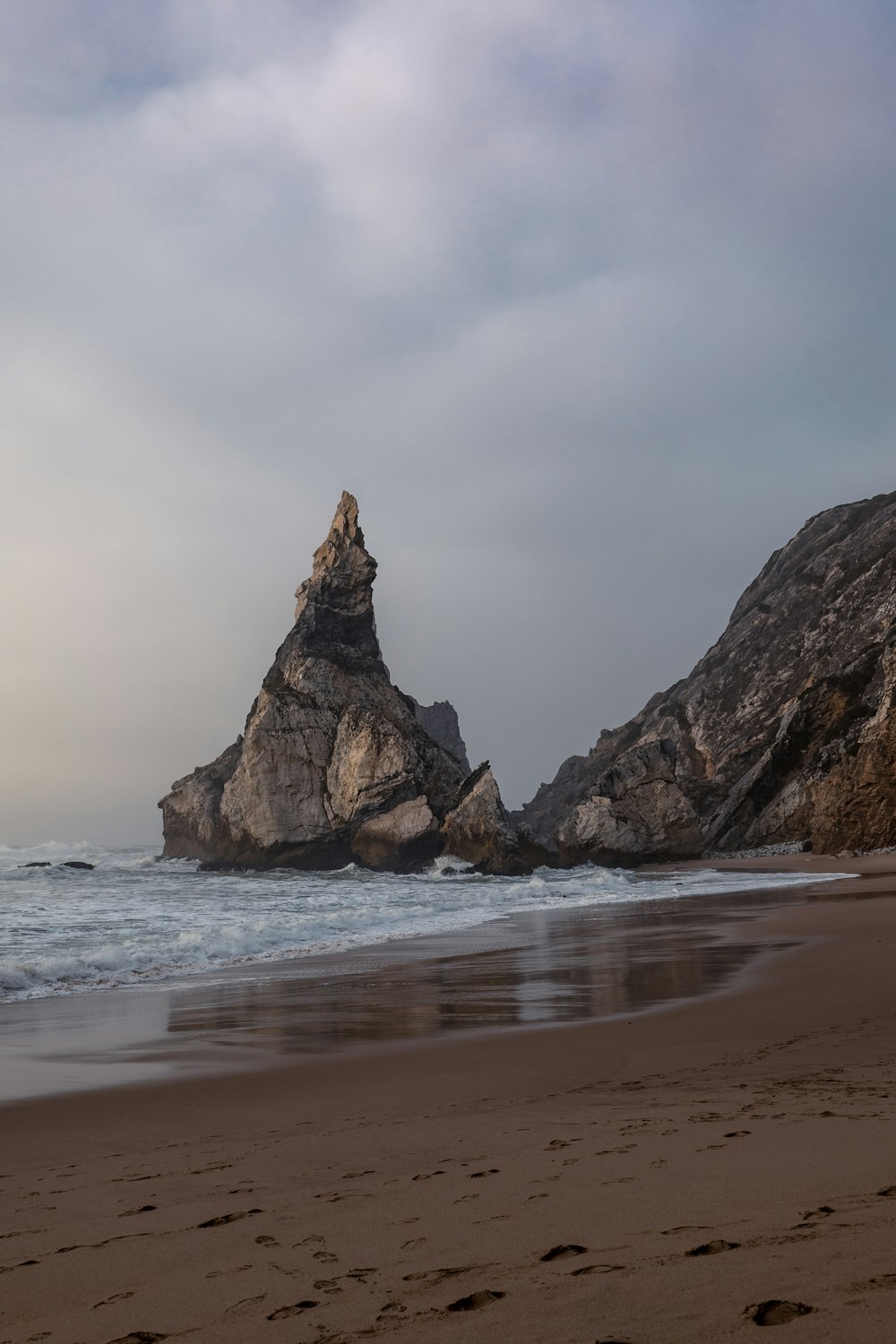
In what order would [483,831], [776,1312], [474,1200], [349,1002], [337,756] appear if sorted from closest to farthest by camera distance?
1. [776,1312]
2. [474,1200]
3. [349,1002]
4. [483,831]
5. [337,756]

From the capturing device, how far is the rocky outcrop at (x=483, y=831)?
47.2 meters

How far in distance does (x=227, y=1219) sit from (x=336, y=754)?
51488mm

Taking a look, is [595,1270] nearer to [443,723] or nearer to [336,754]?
[336,754]

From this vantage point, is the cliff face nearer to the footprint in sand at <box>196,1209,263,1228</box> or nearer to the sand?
the sand

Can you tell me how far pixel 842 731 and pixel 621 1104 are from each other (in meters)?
47.7

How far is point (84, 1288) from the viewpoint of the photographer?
285cm

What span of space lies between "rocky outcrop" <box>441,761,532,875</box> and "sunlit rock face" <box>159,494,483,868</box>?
1.90 metres

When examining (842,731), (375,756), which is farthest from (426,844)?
(842,731)

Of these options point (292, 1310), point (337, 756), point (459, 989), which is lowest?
point (459, 989)

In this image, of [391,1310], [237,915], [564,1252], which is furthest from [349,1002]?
[237,915]

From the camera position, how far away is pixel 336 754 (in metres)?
54.5

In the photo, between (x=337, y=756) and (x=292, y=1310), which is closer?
(x=292, y=1310)

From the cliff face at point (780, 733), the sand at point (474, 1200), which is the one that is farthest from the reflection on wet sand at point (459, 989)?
the cliff face at point (780, 733)


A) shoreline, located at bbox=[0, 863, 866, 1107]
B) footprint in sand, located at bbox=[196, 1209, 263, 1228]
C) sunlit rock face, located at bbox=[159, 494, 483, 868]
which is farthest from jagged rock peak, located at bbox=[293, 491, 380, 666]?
footprint in sand, located at bbox=[196, 1209, 263, 1228]
